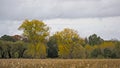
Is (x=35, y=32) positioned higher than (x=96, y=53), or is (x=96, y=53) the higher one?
(x=35, y=32)

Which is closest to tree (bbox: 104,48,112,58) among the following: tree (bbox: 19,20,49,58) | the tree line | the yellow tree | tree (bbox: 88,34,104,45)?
the tree line

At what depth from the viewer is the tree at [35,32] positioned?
71.9 meters

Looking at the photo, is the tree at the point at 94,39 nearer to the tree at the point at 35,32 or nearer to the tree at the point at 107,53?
the tree at the point at 107,53

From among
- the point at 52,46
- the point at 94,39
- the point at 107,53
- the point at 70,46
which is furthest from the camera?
the point at 94,39

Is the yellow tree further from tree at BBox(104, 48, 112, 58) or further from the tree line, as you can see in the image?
tree at BBox(104, 48, 112, 58)

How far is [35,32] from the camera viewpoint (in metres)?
72.3

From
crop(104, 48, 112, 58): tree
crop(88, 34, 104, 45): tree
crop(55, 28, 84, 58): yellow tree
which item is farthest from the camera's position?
crop(88, 34, 104, 45): tree

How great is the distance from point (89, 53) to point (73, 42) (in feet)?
22.1

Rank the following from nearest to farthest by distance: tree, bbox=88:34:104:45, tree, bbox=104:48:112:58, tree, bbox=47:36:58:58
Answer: tree, bbox=104:48:112:58 → tree, bbox=47:36:58:58 → tree, bbox=88:34:104:45

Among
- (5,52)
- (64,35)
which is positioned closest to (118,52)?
(64,35)

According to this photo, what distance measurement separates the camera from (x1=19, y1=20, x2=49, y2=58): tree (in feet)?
236

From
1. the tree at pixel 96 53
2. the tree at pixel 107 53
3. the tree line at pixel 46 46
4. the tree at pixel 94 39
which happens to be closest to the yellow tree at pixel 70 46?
the tree line at pixel 46 46

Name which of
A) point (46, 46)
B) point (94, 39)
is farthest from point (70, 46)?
point (94, 39)

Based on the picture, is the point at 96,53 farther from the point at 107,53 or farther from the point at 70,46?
the point at 70,46
